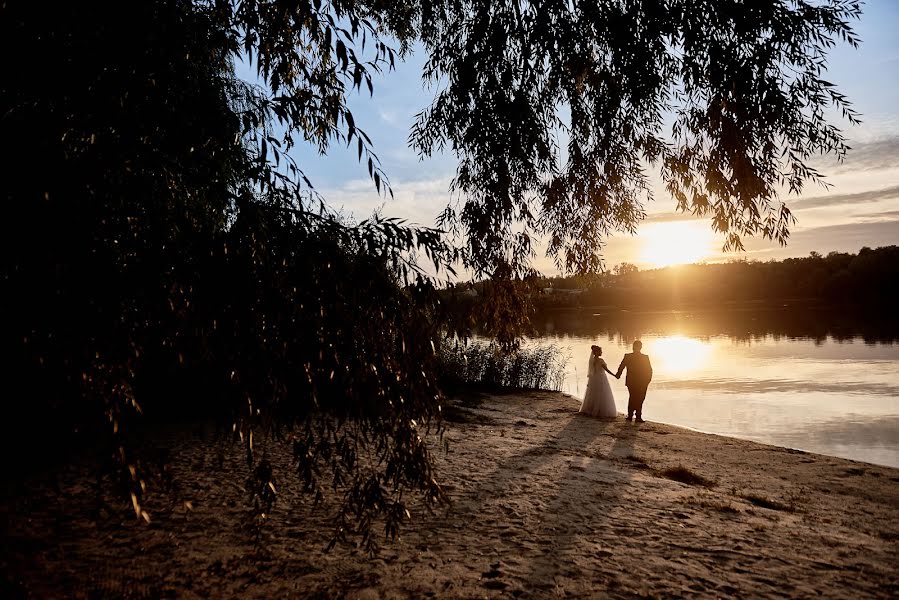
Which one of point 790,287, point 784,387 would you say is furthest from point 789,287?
point 784,387

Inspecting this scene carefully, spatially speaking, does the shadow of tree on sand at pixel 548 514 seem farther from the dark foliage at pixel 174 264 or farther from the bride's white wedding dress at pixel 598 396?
the bride's white wedding dress at pixel 598 396

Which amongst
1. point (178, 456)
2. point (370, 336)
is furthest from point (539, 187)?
point (178, 456)

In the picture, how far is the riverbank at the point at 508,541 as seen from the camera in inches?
155

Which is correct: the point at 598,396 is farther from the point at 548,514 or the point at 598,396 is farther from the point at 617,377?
the point at 548,514

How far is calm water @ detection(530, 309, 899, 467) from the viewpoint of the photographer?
13.1 metres

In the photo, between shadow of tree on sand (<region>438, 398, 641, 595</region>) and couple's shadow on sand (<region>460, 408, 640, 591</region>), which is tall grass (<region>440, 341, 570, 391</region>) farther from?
shadow of tree on sand (<region>438, 398, 641, 595</region>)

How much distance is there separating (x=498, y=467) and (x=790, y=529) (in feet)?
11.7

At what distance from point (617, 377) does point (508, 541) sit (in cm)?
Answer: 806

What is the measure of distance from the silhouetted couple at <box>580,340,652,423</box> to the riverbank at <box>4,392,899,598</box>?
4.80m

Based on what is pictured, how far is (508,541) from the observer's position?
4816 millimetres

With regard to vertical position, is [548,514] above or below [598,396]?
above

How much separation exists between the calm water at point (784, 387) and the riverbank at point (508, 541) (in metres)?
6.30

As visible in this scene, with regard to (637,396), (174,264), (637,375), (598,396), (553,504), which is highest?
(174,264)

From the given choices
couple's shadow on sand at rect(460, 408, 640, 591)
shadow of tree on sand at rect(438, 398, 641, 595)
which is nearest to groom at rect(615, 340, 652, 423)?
couple's shadow on sand at rect(460, 408, 640, 591)
